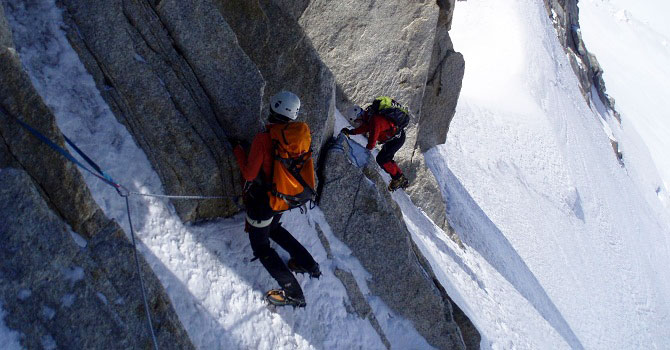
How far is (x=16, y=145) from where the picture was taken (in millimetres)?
5160

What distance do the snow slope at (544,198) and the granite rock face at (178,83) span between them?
719 centimetres

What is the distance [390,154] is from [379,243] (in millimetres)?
4056

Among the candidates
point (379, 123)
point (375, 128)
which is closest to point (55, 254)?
point (375, 128)

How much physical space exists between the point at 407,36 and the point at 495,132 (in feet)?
38.8

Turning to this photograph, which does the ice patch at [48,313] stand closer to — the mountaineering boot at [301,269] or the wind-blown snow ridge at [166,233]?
the wind-blown snow ridge at [166,233]

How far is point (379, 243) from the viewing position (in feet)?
32.0

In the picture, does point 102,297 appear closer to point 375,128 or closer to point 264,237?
point 264,237

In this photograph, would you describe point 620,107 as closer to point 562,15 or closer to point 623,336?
point 562,15

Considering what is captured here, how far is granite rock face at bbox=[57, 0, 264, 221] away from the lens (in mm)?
7230

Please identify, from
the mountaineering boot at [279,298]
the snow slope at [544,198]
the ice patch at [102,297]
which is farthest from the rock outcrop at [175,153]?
the snow slope at [544,198]

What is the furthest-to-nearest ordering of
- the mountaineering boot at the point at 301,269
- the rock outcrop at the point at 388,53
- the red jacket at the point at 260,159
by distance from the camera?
the rock outcrop at the point at 388,53 < the mountaineering boot at the point at 301,269 < the red jacket at the point at 260,159

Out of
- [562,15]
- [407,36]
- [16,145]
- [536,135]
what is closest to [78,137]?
[16,145]

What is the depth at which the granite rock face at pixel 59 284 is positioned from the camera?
4.78 metres

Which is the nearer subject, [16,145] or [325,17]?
[16,145]
